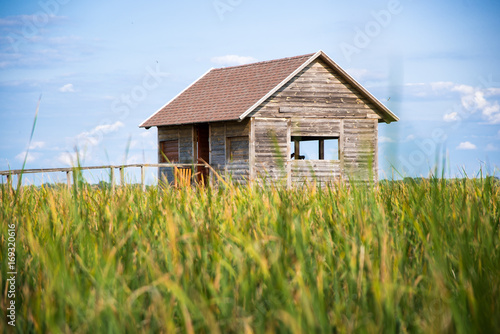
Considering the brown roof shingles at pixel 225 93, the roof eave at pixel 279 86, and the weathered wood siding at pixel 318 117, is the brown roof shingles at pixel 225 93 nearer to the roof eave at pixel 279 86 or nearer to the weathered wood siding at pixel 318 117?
the roof eave at pixel 279 86

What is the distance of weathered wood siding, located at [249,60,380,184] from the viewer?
2023 centimetres

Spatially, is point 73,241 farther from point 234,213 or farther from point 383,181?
point 383,181

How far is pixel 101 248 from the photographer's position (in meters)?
3.16

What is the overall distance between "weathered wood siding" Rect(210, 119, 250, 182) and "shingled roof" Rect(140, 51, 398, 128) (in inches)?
22.5

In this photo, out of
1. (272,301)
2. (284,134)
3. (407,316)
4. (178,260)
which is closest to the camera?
(272,301)

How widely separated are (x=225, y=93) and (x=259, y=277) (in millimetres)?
20330

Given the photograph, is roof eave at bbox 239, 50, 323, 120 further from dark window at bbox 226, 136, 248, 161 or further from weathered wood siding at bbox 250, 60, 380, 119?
dark window at bbox 226, 136, 248, 161

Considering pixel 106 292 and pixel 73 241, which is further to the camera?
pixel 73 241

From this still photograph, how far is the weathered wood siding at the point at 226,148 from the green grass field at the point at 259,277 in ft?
52.5

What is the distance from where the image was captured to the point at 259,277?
2873 mm

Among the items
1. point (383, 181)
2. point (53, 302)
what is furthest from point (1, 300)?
point (383, 181)

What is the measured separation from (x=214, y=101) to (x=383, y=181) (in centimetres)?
1696

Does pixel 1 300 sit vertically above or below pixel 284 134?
below

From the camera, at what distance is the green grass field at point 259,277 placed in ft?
7.68
